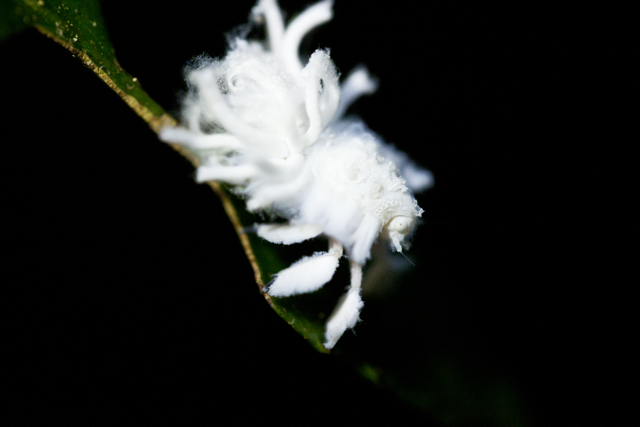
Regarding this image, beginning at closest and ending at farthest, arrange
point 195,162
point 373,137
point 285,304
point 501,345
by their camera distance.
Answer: point 195,162, point 285,304, point 373,137, point 501,345

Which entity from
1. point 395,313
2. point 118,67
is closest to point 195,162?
point 118,67

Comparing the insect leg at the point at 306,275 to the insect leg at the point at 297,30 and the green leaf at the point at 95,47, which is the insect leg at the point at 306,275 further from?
the insect leg at the point at 297,30

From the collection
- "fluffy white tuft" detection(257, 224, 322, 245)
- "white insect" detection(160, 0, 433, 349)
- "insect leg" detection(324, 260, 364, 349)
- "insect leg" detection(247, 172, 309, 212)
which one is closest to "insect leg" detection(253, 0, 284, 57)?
"white insect" detection(160, 0, 433, 349)

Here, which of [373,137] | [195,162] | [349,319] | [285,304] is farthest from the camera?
[373,137]

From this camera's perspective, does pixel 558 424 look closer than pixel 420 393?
No

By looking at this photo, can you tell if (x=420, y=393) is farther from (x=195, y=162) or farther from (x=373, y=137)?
(x=195, y=162)

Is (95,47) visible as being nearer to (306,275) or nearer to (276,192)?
(276,192)

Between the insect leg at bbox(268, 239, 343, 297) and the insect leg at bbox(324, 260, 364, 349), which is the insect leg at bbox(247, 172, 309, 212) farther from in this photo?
the insect leg at bbox(324, 260, 364, 349)

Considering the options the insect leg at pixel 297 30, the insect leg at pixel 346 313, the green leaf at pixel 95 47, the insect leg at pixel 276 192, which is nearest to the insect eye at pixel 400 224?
the insect leg at pixel 346 313
